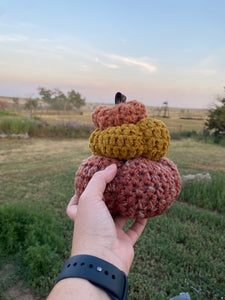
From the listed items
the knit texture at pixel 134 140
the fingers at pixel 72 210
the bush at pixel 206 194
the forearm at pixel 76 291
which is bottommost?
the bush at pixel 206 194

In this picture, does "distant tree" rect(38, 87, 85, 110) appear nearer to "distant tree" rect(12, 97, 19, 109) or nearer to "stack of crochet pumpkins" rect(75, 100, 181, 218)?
"distant tree" rect(12, 97, 19, 109)

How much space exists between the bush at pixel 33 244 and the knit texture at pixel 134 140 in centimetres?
183

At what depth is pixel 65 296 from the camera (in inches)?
33.7

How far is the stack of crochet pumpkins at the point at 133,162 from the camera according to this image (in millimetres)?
1170

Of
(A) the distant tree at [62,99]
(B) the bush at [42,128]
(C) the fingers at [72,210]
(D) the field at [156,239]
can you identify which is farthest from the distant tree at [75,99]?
(C) the fingers at [72,210]

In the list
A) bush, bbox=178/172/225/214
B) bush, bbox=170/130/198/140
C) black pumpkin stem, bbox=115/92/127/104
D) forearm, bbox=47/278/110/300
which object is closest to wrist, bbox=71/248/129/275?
forearm, bbox=47/278/110/300

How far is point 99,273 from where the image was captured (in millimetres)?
927

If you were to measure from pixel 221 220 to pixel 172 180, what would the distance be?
2831mm

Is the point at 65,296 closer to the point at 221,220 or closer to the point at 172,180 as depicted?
the point at 172,180

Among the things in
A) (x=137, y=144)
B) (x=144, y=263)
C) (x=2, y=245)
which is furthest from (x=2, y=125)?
(x=137, y=144)

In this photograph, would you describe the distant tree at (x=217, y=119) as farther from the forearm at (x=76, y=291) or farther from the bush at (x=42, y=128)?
the forearm at (x=76, y=291)

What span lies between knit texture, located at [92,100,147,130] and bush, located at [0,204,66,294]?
1.92 m

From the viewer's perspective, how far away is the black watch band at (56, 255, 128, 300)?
2.98 ft

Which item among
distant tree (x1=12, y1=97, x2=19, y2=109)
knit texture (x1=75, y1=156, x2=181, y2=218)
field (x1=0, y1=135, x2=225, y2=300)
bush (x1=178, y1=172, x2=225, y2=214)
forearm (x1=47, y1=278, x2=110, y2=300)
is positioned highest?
distant tree (x1=12, y1=97, x2=19, y2=109)
